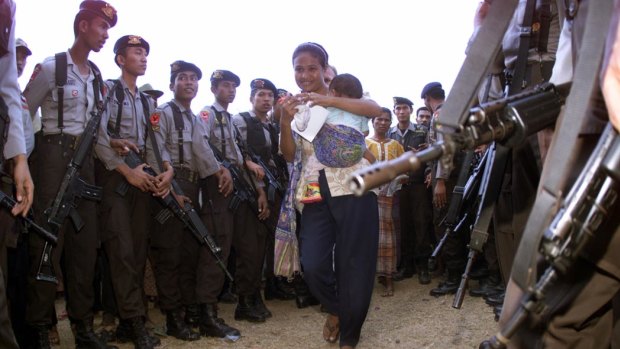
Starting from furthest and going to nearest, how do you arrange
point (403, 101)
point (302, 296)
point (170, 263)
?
1. point (403, 101)
2. point (302, 296)
3. point (170, 263)

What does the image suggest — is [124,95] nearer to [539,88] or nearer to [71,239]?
[71,239]

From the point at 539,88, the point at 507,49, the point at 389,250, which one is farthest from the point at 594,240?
the point at 389,250

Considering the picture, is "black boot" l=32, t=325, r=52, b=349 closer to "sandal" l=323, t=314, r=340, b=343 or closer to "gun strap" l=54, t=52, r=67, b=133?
"gun strap" l=54, t=52, r=67, b=133

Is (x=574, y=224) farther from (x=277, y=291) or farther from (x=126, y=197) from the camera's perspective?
(x=277, y=291)

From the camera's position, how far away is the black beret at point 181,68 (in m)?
4.98

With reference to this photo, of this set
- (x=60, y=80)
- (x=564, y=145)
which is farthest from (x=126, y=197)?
(x=564, y=145)

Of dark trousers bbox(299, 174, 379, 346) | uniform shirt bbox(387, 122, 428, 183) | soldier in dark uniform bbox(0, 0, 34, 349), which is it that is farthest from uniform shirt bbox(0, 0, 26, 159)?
uniform shirt bbox(387, 122, 428, 183)

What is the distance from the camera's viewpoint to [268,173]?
5.46 m

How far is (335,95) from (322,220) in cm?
88

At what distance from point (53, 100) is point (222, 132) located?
1.75m

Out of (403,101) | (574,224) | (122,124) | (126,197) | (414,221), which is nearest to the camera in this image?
(574,224)

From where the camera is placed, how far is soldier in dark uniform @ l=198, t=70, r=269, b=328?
4637 mm

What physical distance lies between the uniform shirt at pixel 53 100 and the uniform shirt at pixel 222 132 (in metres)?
1.47

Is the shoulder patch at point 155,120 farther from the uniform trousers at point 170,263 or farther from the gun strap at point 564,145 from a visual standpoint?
the gun strap at point 564,145
